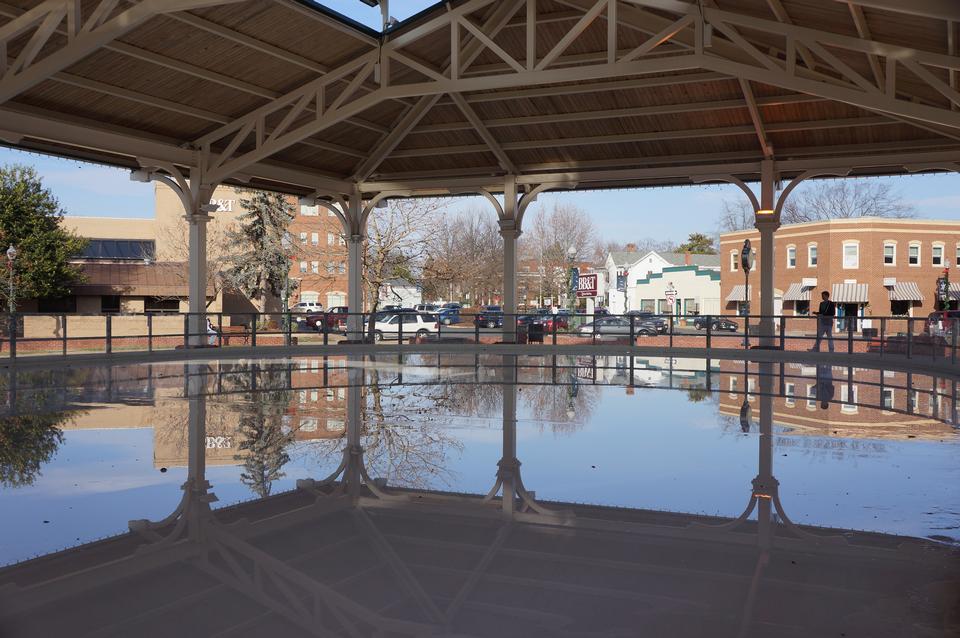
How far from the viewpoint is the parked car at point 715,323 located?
2417cm

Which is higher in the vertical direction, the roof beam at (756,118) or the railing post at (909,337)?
the roof beam at (756,118)

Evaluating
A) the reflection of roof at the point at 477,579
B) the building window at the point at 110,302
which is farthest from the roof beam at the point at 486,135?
the building window at the point at 110,302

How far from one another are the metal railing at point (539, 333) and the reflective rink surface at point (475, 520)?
8.68 metres

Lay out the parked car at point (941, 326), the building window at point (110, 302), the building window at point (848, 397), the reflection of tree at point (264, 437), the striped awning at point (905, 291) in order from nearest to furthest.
Answer: the reflection of tree at point (264, 437), the building window at point (848, 397), the parked car at point (941, 326), the building window at point (110, 302), the striped awning at point (905, 291)

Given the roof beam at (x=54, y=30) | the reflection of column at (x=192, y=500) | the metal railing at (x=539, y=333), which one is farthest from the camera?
the metal railing at (x=539, y=333)

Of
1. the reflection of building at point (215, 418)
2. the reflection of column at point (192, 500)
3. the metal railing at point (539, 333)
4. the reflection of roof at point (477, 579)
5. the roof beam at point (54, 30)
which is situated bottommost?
the reflection of roof at point (477, 579)

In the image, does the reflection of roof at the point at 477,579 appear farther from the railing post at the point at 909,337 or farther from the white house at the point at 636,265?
the white house at the point at 636,265

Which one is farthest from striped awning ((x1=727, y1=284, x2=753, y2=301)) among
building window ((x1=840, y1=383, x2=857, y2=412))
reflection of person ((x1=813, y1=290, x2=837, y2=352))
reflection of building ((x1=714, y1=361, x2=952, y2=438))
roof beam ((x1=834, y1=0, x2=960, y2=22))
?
roof beam ((x1=834, y1=0, x2=960, y2=22))

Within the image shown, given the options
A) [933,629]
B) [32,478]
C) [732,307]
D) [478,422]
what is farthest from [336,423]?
[732,307]

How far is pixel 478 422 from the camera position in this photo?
977cm

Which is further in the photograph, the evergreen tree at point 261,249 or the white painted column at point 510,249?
the evergreen tree at point 261,249

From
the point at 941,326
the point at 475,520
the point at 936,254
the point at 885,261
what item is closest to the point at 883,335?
the point at 941,326

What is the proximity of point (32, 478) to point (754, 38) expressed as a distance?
15.3 meters

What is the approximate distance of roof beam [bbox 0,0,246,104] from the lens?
13031 millimetres
